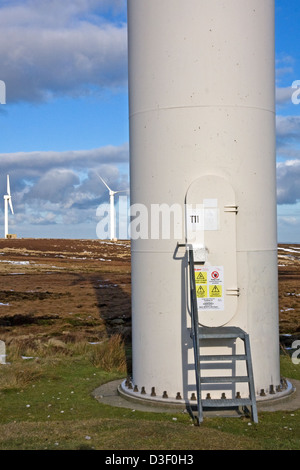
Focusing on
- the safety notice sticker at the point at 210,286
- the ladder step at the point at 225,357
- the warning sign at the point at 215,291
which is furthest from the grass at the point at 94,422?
the warning sign at the point at 215,291

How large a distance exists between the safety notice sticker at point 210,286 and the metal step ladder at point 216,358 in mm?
249

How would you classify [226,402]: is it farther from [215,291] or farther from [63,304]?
[63,304]

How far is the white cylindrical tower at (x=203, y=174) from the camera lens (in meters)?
8.07

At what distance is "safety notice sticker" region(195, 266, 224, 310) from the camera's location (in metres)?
8.03

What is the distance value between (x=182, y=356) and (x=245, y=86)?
3914 mm

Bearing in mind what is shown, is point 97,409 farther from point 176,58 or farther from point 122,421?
point 176,58

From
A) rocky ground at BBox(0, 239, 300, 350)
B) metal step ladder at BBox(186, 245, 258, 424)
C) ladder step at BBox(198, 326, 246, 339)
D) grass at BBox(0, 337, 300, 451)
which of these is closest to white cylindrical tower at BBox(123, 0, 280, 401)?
ladder step at BBox(198, 326, 246, 339)

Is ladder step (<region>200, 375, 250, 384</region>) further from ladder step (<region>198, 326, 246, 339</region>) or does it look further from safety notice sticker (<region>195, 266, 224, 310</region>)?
safety notice sticker (<region>195, 266, 224, 310</region>)

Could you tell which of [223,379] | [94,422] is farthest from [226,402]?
[94,422]

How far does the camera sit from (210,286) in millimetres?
8039

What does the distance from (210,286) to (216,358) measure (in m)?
1.05

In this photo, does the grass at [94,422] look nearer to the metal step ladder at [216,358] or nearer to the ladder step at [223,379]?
the metal step ladder at [216,358]

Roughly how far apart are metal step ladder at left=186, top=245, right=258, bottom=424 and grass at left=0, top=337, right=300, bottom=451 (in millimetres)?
218
